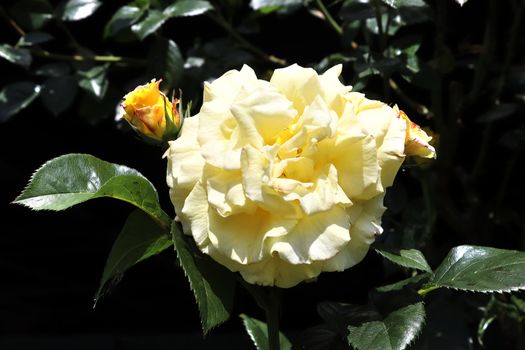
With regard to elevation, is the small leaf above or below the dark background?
above

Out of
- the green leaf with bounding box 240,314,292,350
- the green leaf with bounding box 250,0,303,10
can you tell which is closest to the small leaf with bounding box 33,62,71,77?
the green leaf with bounding box 250,0,303,10

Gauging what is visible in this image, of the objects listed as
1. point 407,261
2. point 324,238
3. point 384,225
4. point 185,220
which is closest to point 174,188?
point 185,220

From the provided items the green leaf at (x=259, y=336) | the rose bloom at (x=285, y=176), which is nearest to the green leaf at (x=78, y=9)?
the green leaf at (x=259, y=336)

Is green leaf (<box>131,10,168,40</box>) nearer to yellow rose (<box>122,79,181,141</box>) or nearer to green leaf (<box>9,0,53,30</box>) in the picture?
green leaf (<box>9,0,53,30</box>)

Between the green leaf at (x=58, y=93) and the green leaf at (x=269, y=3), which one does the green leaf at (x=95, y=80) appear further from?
the green leaf at (x=269, y=3)

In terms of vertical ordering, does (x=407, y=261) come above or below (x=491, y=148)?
above

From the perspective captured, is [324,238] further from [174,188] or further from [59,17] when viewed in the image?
[59,17]
